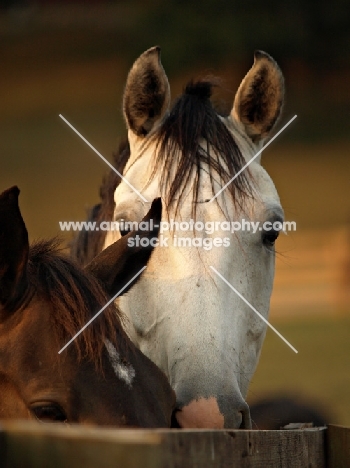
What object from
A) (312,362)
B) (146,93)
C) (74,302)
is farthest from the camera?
(312,362)

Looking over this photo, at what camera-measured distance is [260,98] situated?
2961 millimetres

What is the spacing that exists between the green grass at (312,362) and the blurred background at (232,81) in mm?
15

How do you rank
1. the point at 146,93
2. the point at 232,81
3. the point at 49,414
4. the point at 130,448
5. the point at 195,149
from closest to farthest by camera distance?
the point at 130,448, the point at 49,414, the point at 195,149, the point at 146,93, the point at 232,81

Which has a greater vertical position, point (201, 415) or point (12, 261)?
point (12, 261)

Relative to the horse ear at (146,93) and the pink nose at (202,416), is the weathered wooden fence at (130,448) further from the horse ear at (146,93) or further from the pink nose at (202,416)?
the horse ear at (146,93)

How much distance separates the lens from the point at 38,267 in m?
1.79

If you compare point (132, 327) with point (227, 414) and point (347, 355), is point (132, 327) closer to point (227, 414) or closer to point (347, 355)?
point (227, 414)

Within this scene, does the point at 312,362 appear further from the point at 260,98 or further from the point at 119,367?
the point at 119,367

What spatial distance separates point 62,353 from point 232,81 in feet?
16.8

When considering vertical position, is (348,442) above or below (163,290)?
→ below

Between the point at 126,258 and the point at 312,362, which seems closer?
the point at 126,258

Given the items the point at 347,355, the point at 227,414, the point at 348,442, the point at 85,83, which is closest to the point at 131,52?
the point at 85,83

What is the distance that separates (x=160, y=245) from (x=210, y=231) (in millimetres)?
167

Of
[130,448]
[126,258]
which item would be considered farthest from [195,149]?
[130,448]
